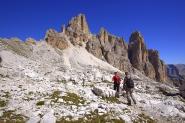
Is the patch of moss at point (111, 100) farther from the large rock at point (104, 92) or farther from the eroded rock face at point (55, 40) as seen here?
the eroded rock face at point (55, 40)

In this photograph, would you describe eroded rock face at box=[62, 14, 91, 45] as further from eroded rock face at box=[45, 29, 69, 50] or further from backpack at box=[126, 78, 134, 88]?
backpack at box=[126, 78, 134, 88]

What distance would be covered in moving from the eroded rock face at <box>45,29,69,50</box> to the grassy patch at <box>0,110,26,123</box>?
10878 centimetres

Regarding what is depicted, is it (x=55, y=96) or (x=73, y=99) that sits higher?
(x=55, y=96)

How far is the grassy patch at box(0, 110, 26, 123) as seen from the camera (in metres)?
20.1

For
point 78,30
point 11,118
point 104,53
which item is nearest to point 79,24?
point 78,30

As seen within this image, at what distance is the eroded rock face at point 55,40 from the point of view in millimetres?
130125

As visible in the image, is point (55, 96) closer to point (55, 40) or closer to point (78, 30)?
point (55, 40)

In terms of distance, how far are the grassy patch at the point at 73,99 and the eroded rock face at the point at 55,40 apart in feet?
341

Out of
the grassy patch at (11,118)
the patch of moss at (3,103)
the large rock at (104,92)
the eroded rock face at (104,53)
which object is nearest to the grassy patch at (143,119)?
the large rock at (104,92)

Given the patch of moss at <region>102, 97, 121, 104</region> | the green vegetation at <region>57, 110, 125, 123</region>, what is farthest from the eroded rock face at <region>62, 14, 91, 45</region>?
the green vegetation at <region>57, 110, 125, 123</region>

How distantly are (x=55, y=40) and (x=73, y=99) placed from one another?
10742 centimetres

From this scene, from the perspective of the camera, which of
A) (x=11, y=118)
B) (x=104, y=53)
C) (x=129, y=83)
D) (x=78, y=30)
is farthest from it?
(x=104, y=53)

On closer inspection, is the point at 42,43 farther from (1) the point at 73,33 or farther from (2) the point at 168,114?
(2) the point at 168,114

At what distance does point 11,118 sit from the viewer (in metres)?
20.7
